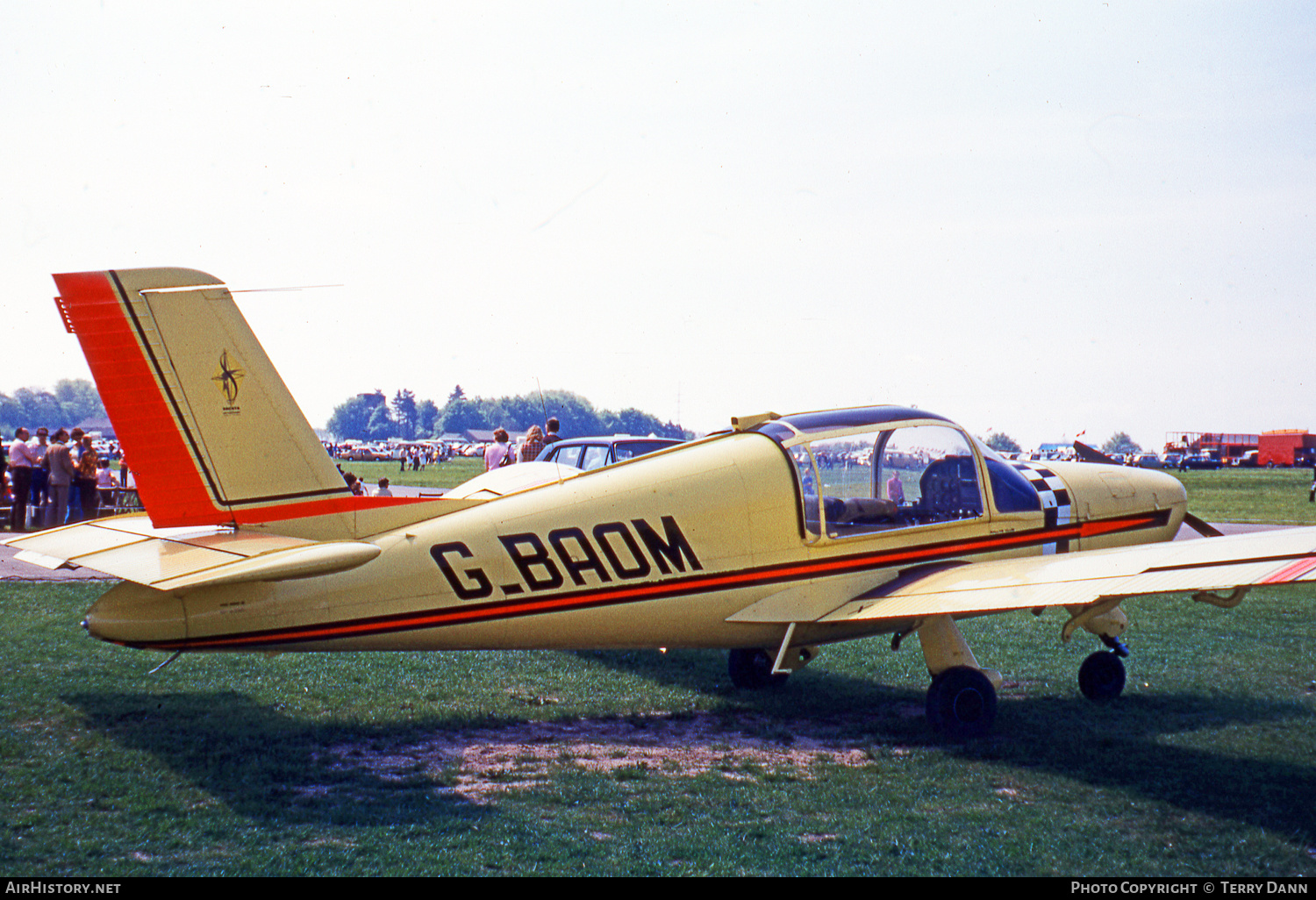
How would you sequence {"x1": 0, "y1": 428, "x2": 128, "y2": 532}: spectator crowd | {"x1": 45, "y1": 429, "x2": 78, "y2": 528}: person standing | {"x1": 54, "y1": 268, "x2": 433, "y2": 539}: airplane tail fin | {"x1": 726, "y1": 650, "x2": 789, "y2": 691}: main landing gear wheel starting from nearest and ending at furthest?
1. {"x1": 54, "y1": 268, "x2": 433, "y2": 539}: airplane tail fin
2. {"x1": 726, "y1": 650, "x2": 789, "y2": 691}: main landing gear wheel
3. {"x1": 45, "y1": 429, "x2": 78, "y2": 528}: person standing
4. {"x1": 0, "y1": 428, "x2": 128, "y2": 532}: spectator crowd

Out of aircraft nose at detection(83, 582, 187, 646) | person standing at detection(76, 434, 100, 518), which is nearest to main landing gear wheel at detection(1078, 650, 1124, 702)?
aircraft nose at detection(83, 582, 187, 646)

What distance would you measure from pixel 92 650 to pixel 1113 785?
844 cm

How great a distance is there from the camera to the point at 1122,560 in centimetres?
656

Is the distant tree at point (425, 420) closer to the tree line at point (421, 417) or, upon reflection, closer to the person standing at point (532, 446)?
→ the tree line at point (421, 417)

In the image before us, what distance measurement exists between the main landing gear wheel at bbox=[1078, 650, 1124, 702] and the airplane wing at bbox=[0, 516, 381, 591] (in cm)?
565

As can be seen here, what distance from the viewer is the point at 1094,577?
6.38 metres

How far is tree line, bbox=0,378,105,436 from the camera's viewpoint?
144125 millimetres

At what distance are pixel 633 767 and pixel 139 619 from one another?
3.05 m

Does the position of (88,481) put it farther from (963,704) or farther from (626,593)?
(963,704)

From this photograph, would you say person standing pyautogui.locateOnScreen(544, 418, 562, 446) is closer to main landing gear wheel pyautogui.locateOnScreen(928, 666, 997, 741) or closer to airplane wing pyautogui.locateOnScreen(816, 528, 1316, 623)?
airplane wing pyautogui.locateOnScreen(816, 528, 1316, 623)

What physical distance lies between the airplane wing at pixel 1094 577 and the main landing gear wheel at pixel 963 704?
0.61 meters

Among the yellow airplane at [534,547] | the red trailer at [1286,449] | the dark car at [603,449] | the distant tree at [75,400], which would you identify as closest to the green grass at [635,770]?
the yellow airplane at [534,547]

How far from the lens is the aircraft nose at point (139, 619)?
226 inches
